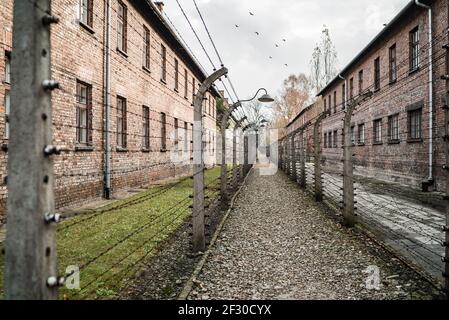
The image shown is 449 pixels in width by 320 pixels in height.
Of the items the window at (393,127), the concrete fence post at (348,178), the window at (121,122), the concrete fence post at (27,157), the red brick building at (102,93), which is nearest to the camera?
the concrete fence post at (27,157)

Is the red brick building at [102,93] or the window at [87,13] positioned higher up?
the window at [87,13]

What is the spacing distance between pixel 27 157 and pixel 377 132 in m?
19.2

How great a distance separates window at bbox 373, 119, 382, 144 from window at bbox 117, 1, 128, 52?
1221cm

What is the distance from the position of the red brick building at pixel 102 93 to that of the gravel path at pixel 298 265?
6.04ft

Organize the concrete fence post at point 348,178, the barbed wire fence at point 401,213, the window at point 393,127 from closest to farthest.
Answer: the barbed wire fence at point 401,213, the concrete fence post at point 348,178, the window at point 393,127

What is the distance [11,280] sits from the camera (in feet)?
6.12

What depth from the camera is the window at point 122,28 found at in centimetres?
1234

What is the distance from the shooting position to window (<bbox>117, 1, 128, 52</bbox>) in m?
12.3

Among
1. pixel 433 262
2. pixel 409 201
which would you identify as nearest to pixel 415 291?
pixel 433 262

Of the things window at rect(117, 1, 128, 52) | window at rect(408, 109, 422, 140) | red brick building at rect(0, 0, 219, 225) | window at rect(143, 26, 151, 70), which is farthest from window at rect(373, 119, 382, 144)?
window at rect(117, 1, 128, 52)

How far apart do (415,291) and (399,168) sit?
12.5 meters

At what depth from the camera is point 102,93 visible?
428 inches

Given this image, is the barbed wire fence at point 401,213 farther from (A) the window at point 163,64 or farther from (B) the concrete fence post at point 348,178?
(A) the window at point 163,64

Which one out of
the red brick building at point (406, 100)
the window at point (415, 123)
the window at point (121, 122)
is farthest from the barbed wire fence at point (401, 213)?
the window at point (121, 122)
